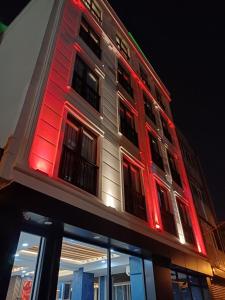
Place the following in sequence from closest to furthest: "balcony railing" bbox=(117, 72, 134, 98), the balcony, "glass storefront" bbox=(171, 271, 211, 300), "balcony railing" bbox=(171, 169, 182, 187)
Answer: "glass storefront" bbox=(171, 271, 211, 300) → "balcony railing" bbox=(117, 72, 134, 98) → "balcony railing" bbox=(171, 169, 182, 187) → the balcony

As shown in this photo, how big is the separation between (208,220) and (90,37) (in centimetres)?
1353

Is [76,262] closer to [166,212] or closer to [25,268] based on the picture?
[25,268]

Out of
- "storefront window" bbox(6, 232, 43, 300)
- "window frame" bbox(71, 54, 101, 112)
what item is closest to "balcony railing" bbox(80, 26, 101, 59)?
"window frame" bbox(71, 54, 101, 112)

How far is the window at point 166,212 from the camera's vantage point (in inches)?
371

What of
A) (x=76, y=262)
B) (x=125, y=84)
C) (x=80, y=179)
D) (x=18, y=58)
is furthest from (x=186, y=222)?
(x=18, y=58)

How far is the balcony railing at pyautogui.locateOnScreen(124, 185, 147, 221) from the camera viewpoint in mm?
7621

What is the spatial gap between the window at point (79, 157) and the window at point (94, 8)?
25.3 ft

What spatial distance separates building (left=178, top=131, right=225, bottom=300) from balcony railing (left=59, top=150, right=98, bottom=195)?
8912mm

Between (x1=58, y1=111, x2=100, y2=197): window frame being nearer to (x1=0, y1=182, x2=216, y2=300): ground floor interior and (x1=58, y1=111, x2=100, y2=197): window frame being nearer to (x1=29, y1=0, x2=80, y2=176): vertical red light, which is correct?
(x1=29, y1=0, x2=80, y2=176): vertical red light

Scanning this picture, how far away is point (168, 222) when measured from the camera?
31.7 ft

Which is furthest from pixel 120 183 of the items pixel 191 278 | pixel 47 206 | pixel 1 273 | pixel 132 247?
pixel 191 278

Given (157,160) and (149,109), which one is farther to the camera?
(149,109)

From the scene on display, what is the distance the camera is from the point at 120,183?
759 cm

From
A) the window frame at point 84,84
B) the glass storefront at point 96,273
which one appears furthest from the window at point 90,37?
the glass storefront at point 96,273
